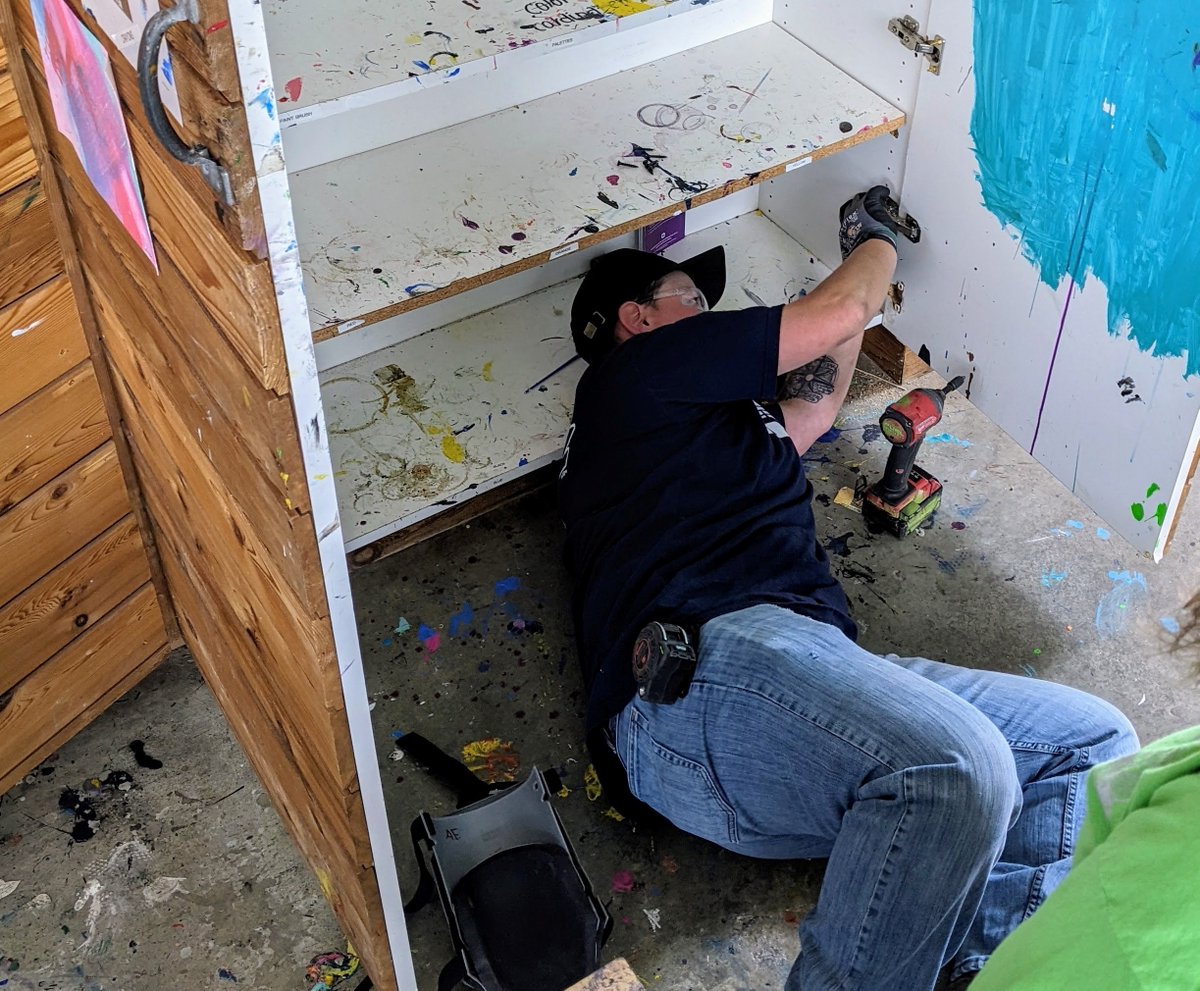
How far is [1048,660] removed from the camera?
2156mm

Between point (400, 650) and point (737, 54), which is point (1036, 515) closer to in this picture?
point (737, 54)

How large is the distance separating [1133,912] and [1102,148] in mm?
1282

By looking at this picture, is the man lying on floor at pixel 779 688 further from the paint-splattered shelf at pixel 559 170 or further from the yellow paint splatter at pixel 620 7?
the yellow paint splatter at pixel 620 7

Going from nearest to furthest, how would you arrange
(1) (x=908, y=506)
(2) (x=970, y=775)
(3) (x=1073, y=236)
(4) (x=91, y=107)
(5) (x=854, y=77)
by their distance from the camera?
1. (4) (x=91, y=107)
2. (2) (x=970, y=775)
3. (3) (x=1073, y=236)
4. (5) (x=854, y=77)
5. (1) (x=908, y=506)

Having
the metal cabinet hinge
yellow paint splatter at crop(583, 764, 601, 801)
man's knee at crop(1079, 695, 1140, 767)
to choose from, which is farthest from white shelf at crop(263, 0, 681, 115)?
man's knee at crop(1079, 695, 1140, 767)

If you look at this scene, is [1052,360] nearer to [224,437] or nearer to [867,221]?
[867,221]

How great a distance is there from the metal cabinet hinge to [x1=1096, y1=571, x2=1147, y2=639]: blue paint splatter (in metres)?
0.97

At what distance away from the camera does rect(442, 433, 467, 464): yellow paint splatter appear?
7.06ft

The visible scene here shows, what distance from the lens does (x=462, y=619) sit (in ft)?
7.34

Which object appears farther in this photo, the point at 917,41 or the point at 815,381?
the point at 815,381

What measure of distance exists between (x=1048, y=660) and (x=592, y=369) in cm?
94

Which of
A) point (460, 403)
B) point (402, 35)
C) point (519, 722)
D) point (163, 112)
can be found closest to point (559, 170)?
point (402, 35)

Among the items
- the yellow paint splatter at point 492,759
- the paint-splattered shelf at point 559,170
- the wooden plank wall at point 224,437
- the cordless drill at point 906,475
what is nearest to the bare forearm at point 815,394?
the cordless drill at point 906,475

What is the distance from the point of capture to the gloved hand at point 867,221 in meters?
2.14
